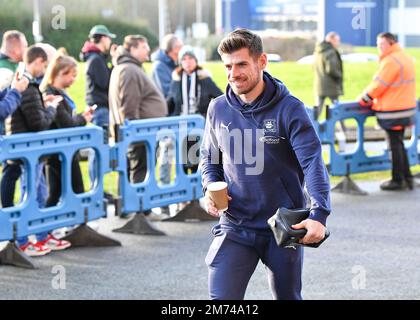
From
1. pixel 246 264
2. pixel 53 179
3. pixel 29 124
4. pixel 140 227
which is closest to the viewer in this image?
pixel 246 264

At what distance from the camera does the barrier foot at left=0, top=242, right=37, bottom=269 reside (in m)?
9.14

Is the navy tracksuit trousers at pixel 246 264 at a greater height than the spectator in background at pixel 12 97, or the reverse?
the spectator in background at pixel 12 97

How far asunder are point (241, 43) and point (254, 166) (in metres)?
0.66

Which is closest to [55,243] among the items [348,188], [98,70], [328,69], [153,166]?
[153,166]

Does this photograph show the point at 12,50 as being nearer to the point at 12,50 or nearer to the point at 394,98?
the point at 12,50

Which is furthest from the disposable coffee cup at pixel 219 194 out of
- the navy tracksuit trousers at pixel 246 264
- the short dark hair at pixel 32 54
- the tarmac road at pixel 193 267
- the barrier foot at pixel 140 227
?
the barrier foot at pixel 140 227

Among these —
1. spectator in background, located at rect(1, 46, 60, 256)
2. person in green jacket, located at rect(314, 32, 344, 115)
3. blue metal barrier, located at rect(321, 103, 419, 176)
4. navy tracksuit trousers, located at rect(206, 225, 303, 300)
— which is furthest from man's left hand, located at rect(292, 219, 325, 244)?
person in green jacket, located at rect(314, 32, 344, 115)

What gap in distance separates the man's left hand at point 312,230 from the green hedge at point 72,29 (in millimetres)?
26411

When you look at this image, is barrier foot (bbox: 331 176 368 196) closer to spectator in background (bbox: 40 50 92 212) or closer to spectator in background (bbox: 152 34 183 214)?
spectator in background (bbox: 152 34 183 214)

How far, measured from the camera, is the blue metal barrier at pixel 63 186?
9.20m

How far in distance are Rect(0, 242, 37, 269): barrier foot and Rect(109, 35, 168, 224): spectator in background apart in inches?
90.0

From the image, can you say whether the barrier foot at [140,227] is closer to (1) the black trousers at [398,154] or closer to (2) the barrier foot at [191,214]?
(2) the barrier foot at [191,214]

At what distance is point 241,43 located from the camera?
18.2 ft
